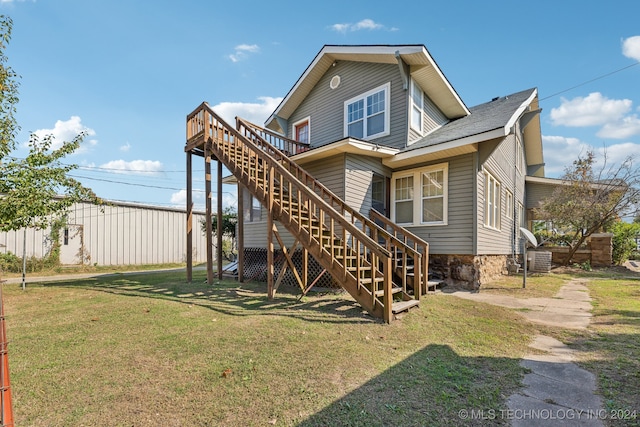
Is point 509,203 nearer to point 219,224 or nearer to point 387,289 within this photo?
point 387,289

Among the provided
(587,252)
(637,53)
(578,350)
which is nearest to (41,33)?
(578,350)

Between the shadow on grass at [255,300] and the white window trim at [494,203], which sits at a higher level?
the white window trim at [494,203]

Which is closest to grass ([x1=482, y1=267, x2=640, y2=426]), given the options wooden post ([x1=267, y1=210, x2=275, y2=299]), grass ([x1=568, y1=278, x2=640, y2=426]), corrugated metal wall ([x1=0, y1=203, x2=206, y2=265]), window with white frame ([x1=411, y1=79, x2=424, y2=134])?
grass ([x1=568, y1=278, x2=640, y2=426])

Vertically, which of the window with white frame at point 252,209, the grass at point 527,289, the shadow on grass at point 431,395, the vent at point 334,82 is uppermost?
the vent at point 334,82

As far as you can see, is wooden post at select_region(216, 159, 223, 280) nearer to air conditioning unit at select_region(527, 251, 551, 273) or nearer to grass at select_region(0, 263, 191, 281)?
grass at select_region(0, 263, 191, 281)

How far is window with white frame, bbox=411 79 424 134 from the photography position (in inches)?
376

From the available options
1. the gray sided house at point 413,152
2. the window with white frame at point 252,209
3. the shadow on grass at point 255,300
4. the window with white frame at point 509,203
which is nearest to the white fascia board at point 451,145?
the gray sided house at point 413,152

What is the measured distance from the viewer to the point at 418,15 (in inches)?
409

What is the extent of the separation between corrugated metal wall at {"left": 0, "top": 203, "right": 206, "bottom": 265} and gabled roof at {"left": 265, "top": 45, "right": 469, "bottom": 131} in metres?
9.47

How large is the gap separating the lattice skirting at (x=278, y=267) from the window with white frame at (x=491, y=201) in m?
5.19

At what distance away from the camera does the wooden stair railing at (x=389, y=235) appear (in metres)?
6.05

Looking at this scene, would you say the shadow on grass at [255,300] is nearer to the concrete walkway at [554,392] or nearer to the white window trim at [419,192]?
the concrete walkway at [554,392]

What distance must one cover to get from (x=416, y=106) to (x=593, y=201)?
1040 cm

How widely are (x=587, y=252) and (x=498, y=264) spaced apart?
774 cm
